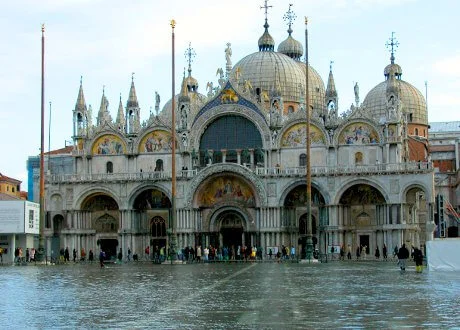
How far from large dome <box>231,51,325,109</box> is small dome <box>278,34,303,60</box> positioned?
647cm

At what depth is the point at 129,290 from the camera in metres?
29.2

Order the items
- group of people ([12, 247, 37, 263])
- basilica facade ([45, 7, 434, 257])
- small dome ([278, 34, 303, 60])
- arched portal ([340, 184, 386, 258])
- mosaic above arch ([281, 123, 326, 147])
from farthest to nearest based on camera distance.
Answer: small dome ([278, 34, 303, 60]) → mosaic above arch ([281, 123, 326, 147]) → arched portal ([340, 184, 386, 258]) → basilica facade ([45, 7, 434, 257]) → group of people ([12, 247, 37, 263])

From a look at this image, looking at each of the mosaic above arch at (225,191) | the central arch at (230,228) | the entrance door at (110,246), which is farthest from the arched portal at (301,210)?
the entrance door at (110,246)

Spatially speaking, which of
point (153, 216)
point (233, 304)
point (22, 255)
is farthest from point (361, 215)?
point (233, 304)

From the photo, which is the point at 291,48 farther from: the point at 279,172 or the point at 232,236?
the point at 232,236

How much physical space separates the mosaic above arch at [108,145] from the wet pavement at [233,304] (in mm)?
49943

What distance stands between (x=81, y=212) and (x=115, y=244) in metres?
4.30

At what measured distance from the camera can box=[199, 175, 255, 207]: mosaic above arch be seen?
7900cm

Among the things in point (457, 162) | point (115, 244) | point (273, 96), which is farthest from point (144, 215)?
point (457, 162)

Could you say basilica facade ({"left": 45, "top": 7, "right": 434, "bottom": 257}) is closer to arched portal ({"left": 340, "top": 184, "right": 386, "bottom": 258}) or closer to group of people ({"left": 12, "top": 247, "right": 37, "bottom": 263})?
arched portal ({"left": 340, "top": 184, "right": 386, "bottom": 258})

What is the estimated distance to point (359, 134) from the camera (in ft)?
254

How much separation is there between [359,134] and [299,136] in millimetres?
5195

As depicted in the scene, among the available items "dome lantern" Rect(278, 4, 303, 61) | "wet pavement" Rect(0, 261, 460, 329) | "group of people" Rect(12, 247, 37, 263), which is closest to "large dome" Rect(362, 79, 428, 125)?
"dome lantern" Rect(278, 4, 303, 61)

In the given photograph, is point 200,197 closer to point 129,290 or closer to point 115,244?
point 115,244
